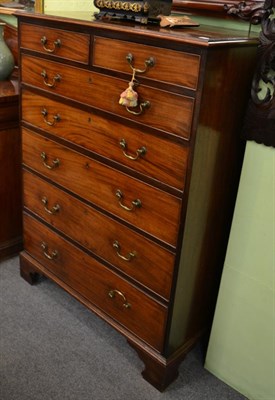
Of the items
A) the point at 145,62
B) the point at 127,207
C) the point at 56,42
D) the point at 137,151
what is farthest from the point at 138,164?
the point at 56,42

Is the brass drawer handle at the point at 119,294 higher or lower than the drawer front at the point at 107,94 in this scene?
lower

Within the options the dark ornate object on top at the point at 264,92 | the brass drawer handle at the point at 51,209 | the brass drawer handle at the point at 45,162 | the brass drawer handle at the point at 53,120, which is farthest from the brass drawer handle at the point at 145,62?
the brass drawer handle at the point at 51,209

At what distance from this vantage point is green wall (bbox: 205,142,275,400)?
1.37m

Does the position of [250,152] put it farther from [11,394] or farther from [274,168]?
[11,394]

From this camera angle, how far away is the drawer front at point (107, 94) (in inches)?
48.1

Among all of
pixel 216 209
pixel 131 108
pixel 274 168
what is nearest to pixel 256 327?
pixel 216 209

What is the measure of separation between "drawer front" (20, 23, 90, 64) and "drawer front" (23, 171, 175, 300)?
1.65 feet

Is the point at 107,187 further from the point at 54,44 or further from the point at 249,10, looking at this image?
the point at 249,10

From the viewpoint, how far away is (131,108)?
1345mm

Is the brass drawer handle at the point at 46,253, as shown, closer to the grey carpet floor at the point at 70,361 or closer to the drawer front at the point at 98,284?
the drawer front at the point at 98,284

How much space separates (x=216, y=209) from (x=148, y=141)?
34 centimetres

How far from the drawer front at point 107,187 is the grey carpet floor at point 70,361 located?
59 cm

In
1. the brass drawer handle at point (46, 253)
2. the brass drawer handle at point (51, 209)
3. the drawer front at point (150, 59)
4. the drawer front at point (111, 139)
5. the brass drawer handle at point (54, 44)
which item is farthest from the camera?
the brass drawer handle at point (46, 253)

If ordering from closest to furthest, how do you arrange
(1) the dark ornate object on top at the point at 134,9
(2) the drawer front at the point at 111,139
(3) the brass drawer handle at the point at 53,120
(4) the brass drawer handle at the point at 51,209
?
1. (2) the drawer front at the point at 111,139
2. (1) the dark ornate object on top at the point at 134,9
3. (3) the brass drawer handle at the point at 53,120
4. (4) the brass drawer handle at the point at 51,209
